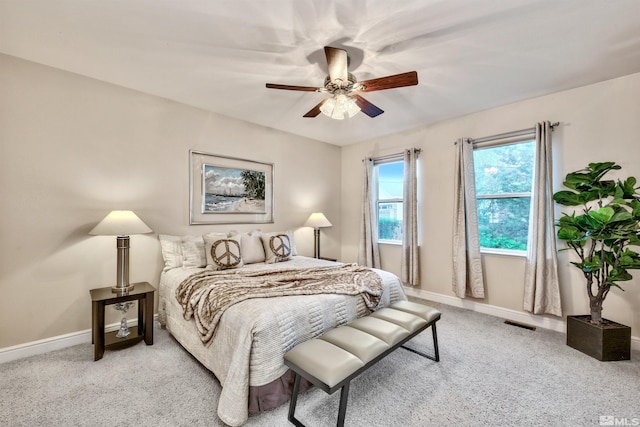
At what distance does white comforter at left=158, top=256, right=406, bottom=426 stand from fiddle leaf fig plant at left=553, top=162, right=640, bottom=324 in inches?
83.6

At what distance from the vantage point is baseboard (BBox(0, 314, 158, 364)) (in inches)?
90.0

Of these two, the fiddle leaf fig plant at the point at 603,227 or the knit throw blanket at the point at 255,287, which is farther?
the fiddle leaf fig plant at the point at 603,227

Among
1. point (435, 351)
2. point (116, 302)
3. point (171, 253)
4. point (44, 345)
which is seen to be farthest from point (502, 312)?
point (44, 345)

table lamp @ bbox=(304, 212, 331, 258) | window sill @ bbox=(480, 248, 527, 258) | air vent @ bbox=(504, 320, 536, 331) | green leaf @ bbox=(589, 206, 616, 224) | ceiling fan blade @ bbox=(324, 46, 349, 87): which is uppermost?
ceiling fan blade @ bbox=(324, 46, 349, 87)

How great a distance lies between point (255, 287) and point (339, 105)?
1676mm

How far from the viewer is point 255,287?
226 centimetres

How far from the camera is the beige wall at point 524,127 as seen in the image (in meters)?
2.61

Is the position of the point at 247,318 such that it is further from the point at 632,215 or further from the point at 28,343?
the point at 632,215

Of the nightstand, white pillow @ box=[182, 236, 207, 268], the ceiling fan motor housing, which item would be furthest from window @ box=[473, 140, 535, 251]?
the nightstand

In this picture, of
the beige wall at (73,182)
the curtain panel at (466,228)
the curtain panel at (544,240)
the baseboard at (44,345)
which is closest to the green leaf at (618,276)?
the curtain panel at (544,240)

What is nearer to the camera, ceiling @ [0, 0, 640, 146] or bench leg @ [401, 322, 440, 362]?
ceiling @ [0, 0, 640, 146]

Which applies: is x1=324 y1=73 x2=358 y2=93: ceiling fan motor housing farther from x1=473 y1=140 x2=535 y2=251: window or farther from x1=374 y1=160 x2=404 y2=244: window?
x1=374 y1=160 x2=404 y2=244: window

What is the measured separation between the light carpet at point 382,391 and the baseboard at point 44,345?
0.08 metres

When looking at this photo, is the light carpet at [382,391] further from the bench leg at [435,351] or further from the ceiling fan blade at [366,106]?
the ceiling fan blade at [366,106]
